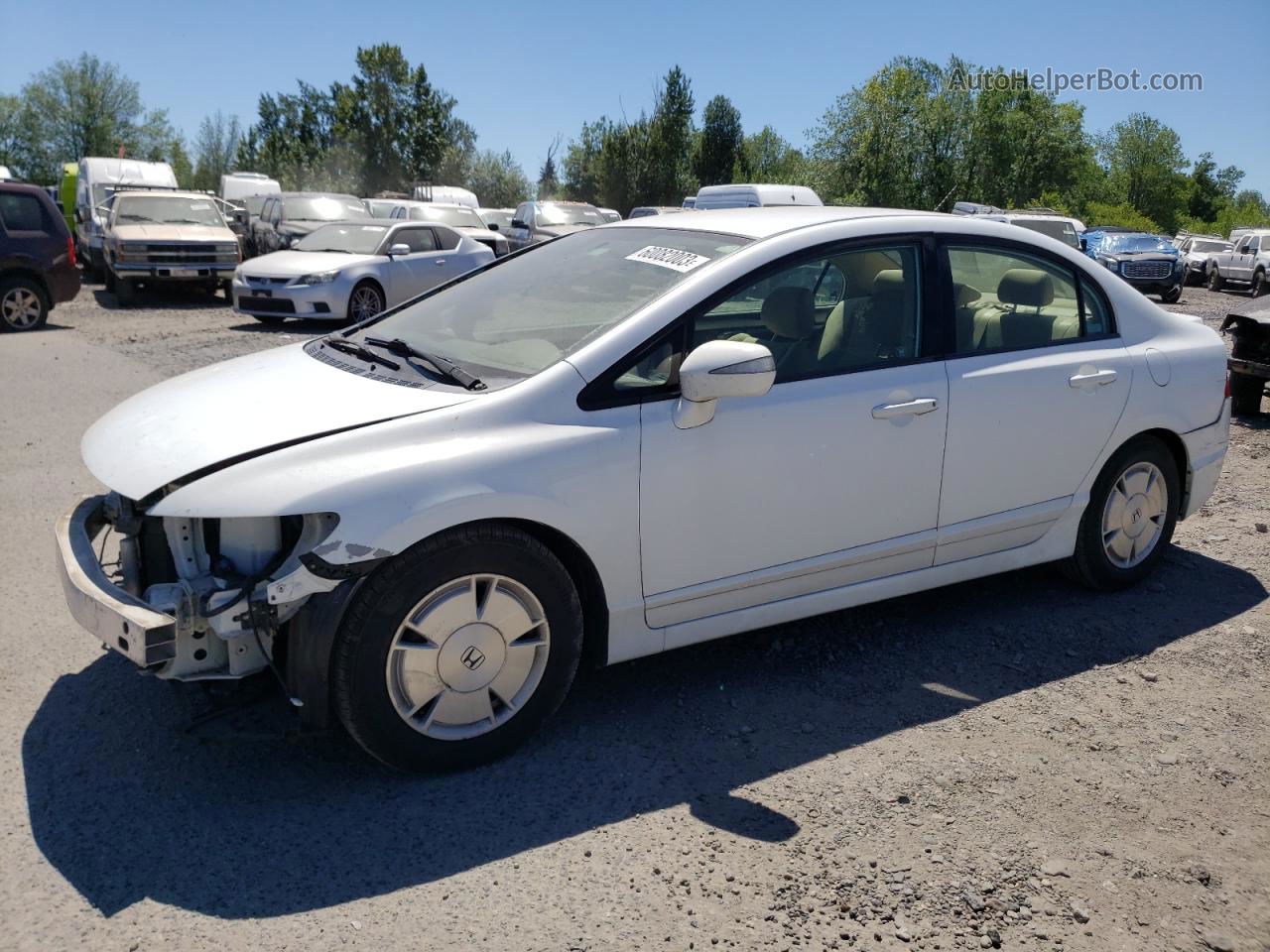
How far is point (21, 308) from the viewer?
14453mm

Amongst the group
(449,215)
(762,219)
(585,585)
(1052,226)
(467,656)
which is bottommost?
(467,656)

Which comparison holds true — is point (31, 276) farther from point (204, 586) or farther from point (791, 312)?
point (791, 312)

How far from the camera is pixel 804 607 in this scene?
3895 millimetres

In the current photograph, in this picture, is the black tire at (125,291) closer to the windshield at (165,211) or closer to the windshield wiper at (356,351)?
→ the windshield at (165,211)

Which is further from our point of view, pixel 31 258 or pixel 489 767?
pixel 31 258

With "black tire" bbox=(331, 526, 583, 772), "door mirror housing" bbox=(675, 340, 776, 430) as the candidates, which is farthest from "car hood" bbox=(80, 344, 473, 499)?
"door mirror housing" bbox=(675, 340, 776, 430)

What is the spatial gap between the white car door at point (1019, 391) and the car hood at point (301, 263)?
38.2ft

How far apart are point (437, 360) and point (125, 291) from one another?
16.7 metres

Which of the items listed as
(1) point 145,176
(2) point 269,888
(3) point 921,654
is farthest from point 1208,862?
(1) point 145,176

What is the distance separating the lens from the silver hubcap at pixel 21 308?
14281 mm

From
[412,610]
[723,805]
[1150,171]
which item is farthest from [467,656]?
[1150,171]

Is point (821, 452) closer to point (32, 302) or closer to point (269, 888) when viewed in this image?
point (269, 888)

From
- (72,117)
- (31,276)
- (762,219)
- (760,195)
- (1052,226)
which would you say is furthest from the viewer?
(72,117)

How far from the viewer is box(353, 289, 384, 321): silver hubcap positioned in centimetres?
1471
